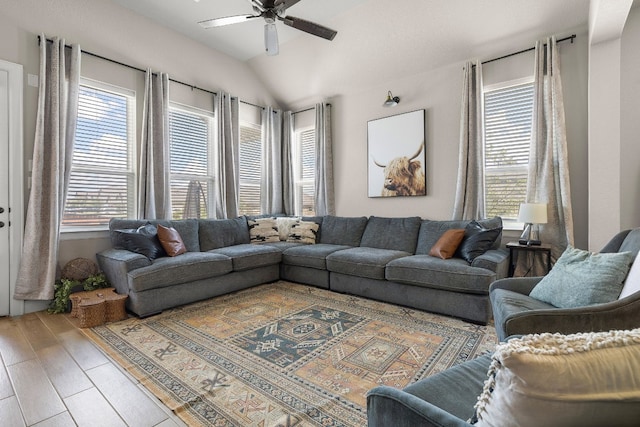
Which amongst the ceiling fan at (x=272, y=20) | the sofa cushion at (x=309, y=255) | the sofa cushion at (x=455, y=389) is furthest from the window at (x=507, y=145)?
the sofa cushion at (x=455, y=389)

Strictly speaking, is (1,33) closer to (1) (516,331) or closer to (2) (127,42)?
(2) (127,42)

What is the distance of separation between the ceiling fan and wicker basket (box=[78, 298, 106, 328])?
264 cm

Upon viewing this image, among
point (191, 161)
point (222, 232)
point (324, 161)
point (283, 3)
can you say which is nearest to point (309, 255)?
point (222, 232)

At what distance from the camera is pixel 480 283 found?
8.77 ft

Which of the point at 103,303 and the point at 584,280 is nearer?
the point at 584,280

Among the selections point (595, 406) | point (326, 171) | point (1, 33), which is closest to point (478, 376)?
point (595, 406)

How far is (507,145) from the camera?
3.68 m

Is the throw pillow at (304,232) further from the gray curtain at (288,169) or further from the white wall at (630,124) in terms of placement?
the white wall at (630,124)

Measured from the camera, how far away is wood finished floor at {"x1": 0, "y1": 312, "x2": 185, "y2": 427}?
5.13 ft

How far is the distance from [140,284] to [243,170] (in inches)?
110

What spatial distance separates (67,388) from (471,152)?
4.12 m

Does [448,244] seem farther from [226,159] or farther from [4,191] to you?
[4,191]

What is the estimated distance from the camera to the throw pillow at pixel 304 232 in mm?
4629

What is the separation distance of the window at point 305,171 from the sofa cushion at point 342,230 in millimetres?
909
